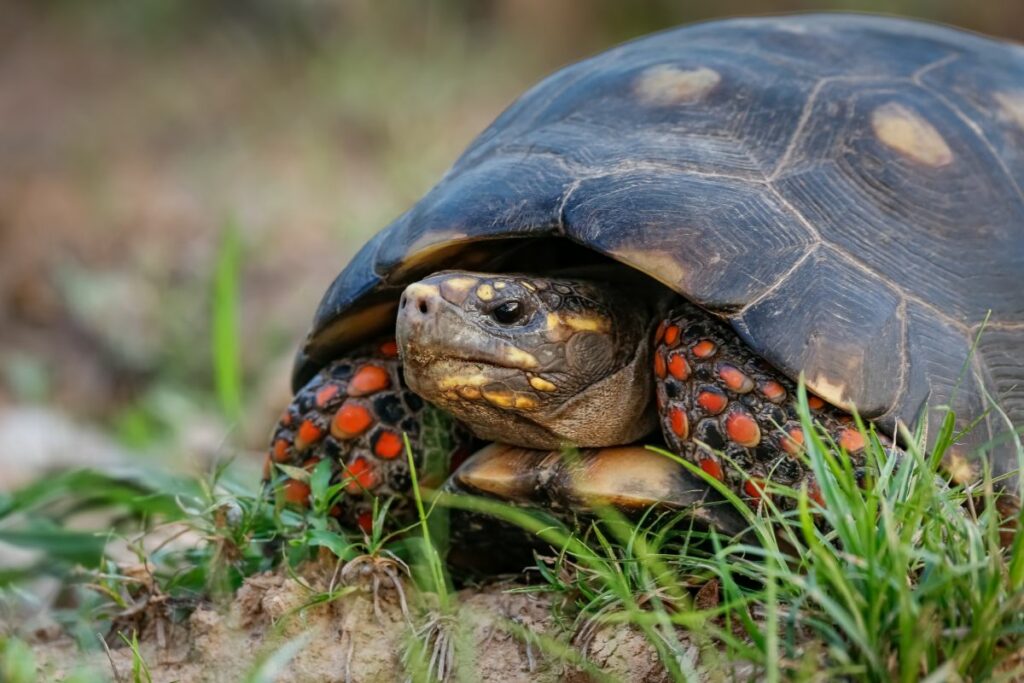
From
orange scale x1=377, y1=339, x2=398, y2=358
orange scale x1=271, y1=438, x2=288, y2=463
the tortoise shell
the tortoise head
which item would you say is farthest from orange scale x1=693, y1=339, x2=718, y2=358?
orange scale x1=271, y1=438, x2=288, y2=463

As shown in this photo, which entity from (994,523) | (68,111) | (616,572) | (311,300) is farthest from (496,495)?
(68,111)

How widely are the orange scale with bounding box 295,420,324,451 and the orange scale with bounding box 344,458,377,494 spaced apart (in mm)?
Result: 121

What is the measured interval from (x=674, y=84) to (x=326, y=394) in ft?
3.76

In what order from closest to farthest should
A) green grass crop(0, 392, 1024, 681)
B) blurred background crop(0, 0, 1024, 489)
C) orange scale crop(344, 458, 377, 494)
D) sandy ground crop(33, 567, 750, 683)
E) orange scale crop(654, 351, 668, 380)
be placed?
green grass crop(0, 392, 1024, 681)
sandy ground crop(33, 567, 750, 683)
orange scale crop(654, 351, 668, 380)
orange scale crop(344, 458, 377, 494)
blurred background crop(0, 0, 1024, 489)

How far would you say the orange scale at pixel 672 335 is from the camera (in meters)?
2.54

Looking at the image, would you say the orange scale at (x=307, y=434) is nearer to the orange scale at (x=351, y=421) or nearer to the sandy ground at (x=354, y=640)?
the orange scale at (x=351, y=421)

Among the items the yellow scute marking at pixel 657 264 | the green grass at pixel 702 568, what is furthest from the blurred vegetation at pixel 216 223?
the yellow scute marking at pixel 657 264

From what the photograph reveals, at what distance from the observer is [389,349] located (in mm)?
2984

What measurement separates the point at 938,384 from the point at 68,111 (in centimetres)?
1074

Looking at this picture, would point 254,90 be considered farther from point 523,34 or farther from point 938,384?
point 938,384

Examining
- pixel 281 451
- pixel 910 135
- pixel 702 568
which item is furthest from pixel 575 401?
pixel 910 135

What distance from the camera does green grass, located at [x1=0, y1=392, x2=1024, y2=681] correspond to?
173 centimetres

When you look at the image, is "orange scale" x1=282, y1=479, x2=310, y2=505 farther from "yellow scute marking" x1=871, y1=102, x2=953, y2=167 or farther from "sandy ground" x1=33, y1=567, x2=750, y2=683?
"yellow scute marking" x1=871, y1=102, x2=953, y2=167

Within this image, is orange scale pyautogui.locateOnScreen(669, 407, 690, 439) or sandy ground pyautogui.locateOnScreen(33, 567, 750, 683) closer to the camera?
sandy ground pyautogui.locateOnScreen(33, 567, 750, 683)
